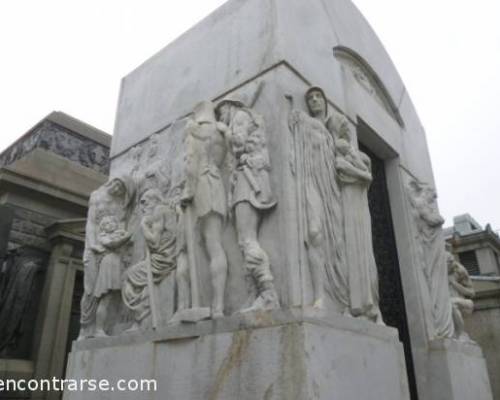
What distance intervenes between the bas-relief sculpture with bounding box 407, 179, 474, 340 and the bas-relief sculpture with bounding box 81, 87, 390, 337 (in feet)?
7.37

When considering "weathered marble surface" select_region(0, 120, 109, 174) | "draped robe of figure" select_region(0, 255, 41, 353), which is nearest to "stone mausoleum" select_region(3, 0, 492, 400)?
"draped robe of figure" select_region(0, 255, 41, 353)

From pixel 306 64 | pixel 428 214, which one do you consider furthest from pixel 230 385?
pixel 428 214

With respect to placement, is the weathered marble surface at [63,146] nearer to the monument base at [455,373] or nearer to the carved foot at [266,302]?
the carved foot at [266,302]

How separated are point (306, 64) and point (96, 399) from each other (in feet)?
14.4

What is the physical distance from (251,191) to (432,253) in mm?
3894

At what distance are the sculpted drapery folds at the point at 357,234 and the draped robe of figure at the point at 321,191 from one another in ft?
0.29

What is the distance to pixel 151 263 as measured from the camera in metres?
5.06

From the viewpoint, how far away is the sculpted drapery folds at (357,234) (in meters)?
4.41

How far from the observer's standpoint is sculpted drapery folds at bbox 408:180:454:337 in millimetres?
6344

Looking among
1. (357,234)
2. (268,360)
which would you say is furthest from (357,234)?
(268,360)

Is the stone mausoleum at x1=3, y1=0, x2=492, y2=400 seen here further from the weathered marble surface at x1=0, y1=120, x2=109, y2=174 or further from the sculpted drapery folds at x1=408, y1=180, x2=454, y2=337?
the weathered marble surface at x1=0, y1=120, x2=109, y2=174

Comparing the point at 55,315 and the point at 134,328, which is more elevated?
the point at 55,315

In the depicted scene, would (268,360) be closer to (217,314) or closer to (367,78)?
(217,314)

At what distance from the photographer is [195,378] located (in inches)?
159
